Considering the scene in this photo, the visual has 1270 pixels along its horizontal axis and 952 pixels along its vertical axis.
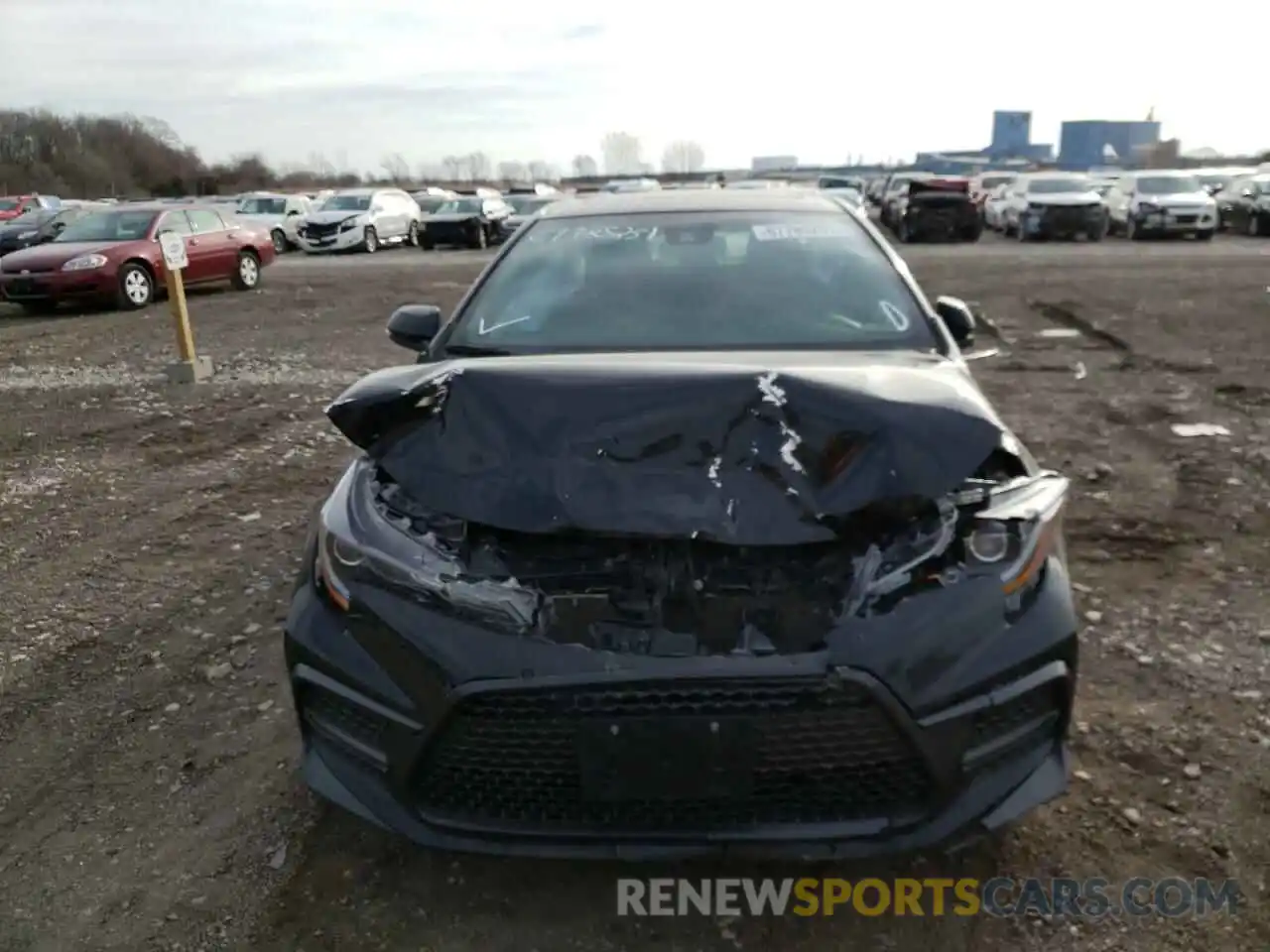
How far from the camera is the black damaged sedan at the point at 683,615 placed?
2162mm

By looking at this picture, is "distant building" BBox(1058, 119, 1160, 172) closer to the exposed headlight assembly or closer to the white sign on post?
the exposed headlight assembly

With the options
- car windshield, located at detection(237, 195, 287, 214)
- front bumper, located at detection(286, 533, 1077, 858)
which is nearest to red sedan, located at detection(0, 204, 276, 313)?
car windshield, located at detection(237, 195, 287, 214)

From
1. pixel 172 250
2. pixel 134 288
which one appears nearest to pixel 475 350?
pixel 172 250

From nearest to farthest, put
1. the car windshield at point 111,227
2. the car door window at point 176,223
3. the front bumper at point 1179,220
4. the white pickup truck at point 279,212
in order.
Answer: the car windshield at point 111,227
the car door window at point 176,223
the front bumper at point 1179,220
the white pickup truck at point 279,212

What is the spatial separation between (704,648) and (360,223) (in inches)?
1085

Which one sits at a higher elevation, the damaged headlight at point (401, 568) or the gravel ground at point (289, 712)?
the damaged headlight at point (401, 568)

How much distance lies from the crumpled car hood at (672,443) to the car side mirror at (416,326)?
4.16 ft

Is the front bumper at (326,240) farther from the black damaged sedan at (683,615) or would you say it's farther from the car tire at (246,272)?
the black damaged sedan at (683,615)

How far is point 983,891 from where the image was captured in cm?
256

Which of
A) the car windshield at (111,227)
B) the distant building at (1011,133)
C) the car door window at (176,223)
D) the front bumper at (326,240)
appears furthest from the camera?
the distant building at (1011,133)

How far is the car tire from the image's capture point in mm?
17250

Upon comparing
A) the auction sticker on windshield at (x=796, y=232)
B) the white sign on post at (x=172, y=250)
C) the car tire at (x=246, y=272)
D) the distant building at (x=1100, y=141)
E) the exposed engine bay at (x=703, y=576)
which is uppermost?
the distant building at (x=1100, y=141)

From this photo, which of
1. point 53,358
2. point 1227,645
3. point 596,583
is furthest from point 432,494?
point 53,358

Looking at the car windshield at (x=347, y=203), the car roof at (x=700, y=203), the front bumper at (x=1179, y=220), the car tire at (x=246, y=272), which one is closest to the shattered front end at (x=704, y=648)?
the car roof at (x=700, y=203)
